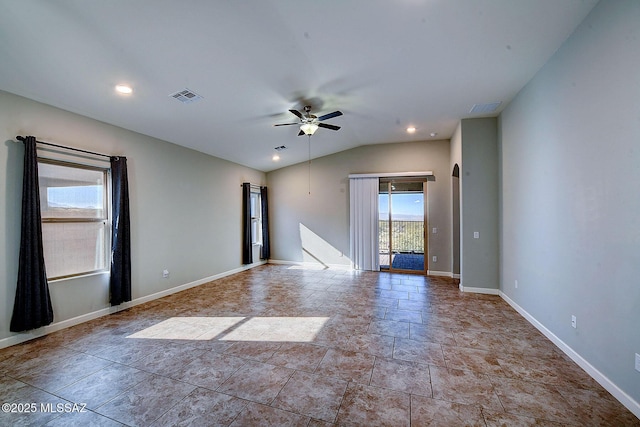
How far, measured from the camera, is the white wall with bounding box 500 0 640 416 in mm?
1930

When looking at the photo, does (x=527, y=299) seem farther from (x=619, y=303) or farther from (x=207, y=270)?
(x=207, y=270)

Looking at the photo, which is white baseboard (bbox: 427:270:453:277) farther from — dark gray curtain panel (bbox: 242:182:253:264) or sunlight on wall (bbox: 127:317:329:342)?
dark gray curtain panel (bbox: 242:182:253:264)

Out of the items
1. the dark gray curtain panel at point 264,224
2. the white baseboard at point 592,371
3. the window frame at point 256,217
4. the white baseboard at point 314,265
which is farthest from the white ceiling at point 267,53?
the white baseboard at point 314,265

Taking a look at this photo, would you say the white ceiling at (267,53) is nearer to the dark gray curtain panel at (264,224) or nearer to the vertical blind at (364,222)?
the vertical blind at (364,222)

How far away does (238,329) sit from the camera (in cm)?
338

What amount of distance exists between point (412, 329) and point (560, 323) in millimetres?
1511

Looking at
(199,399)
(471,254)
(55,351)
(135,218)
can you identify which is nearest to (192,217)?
(135,218)

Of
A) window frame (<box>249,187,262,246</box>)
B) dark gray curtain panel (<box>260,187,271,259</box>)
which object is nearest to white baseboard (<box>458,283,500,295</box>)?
dark gray curtain panel (<box>260,187,271,259</box>)

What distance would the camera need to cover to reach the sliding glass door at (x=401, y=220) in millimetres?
6582

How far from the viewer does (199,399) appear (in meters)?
2.07

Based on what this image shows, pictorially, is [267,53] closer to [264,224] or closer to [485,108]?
[485,108]

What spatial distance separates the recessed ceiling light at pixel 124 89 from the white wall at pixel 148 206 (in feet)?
3.23

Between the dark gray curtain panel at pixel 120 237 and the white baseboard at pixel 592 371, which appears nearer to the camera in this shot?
the white baseboard at pixel 592 371

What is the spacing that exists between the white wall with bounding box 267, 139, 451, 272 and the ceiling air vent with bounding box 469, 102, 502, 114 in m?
1.89
